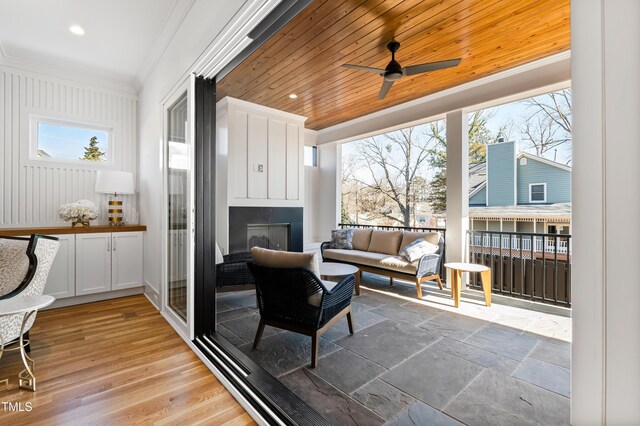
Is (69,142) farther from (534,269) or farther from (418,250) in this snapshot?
(534,269)

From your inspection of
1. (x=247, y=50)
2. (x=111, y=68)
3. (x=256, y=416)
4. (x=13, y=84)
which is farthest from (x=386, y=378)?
(x=13, y=84)

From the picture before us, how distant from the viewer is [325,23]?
281 cm

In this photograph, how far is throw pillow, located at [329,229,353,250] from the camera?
5.35 meters

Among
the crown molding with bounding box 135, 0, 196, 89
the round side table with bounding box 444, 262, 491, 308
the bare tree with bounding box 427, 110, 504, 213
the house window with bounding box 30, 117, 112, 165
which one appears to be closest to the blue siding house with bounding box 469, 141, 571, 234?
the bare tree with bounding box 427, 110, 504, 213

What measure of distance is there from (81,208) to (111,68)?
178 cm

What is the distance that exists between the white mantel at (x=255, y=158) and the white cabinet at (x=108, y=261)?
1.20 meters

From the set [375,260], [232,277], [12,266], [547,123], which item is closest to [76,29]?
[12,266]

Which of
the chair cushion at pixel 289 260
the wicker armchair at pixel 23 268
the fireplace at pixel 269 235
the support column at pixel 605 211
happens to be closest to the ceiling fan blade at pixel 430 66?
the chair cushion at pixel 289 260

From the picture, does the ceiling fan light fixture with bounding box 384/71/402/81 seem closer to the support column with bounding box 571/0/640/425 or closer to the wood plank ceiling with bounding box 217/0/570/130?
the wood plank ceiling with bounding box 217/0/570/130

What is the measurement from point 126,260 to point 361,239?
11.8 feet

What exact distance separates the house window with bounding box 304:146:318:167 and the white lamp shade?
3.61 metres

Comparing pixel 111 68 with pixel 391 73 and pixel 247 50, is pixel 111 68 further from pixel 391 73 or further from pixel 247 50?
pixel 391 73

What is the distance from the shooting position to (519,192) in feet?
20.7

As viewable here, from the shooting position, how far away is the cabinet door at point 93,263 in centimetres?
356
